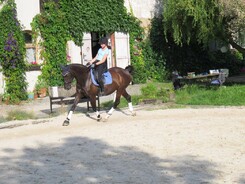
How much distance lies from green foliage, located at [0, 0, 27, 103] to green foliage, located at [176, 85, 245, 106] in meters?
6.20

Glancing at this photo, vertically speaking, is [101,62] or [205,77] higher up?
[101,62]

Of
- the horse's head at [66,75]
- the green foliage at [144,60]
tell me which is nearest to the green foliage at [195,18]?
the green foliage at [144,60]

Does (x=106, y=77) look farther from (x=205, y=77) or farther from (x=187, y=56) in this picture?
(x=187, y=56)

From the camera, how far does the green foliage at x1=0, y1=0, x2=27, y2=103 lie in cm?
1702

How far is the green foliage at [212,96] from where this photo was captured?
1391 centimetres

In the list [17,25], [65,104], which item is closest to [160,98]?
[65,104]

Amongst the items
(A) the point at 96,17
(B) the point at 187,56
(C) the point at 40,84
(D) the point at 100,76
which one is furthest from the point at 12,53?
(B) the point at 187,56

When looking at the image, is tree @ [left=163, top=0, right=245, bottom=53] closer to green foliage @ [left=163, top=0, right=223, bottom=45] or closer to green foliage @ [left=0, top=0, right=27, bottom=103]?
green foliage @ [left=163, top=0, right=223, bottom=45]

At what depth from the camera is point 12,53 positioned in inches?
671

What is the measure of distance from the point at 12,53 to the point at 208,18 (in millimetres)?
7738

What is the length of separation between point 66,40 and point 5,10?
2969mm

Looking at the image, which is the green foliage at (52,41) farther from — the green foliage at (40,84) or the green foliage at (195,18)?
the green foliage at (195,18)

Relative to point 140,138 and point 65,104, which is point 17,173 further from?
point 65,104

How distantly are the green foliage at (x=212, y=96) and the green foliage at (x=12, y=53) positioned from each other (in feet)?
20.4
